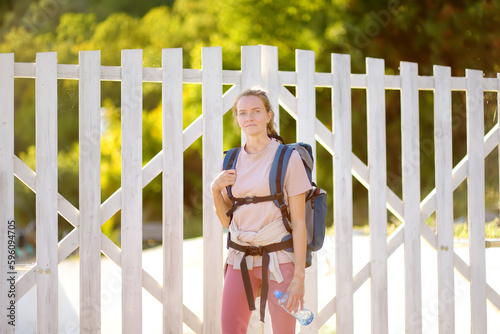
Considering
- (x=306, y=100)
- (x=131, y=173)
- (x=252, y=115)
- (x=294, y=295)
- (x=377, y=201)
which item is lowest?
(x=294, y=295)

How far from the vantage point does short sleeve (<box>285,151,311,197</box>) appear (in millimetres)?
2512

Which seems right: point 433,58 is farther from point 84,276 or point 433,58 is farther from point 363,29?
point 84,276

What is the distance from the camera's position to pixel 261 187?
254 cm

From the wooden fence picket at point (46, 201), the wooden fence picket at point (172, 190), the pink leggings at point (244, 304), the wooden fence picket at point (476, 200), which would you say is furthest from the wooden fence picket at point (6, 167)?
the wooden fence picket at point (476, 200)

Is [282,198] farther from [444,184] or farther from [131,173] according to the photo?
[444,184]

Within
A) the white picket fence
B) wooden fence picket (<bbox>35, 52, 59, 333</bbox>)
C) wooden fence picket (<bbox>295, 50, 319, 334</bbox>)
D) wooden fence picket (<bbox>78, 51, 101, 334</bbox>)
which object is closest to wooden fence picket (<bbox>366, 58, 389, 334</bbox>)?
the white picket fence

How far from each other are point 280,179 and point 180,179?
3.87ft

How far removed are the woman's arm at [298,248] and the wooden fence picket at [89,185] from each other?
5.07 feet

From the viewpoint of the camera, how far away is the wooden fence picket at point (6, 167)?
134 inches

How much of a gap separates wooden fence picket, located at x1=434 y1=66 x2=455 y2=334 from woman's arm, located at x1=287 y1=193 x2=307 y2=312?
6.08 ft

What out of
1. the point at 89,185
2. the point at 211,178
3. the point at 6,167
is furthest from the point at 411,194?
the point at 6,167

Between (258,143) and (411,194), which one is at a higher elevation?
(258,143)

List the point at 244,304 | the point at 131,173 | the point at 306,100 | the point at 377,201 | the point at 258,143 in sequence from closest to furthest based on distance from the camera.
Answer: the point at 244,304 < the point at 258,143 < the point at 131,173 < the point at 306,100 < the point at 377,201

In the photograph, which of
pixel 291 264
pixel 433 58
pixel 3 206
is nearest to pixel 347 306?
pixel 291 264
